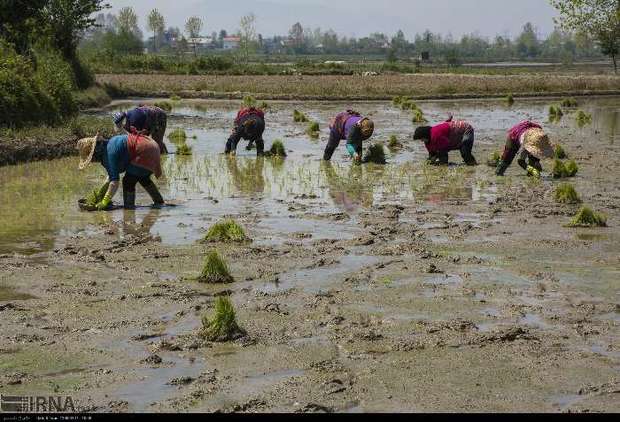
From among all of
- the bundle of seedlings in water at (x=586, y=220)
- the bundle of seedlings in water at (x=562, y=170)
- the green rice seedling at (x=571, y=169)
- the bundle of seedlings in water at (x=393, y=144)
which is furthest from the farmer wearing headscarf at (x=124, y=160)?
the bundle of seedlings in water at (x=393, y=144)

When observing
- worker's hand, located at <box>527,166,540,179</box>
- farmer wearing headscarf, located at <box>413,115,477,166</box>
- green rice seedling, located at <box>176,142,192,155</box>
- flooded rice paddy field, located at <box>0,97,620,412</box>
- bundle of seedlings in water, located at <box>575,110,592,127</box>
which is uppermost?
farmer wearing headscarf, located at <box>413,115,477,166</box>

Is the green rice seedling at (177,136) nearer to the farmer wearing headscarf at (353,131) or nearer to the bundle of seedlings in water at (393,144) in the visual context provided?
the bundle of seedlings in water at (393,144)

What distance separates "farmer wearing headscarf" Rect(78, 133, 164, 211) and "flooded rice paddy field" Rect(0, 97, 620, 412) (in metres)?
0.31

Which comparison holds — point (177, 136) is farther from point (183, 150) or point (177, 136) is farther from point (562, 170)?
point (562, 170)

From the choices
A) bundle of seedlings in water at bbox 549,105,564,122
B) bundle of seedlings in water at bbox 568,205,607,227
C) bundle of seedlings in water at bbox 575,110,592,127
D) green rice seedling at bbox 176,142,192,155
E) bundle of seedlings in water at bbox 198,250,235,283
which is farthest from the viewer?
bundle of seedlings in water at bbox 549,105,564,122

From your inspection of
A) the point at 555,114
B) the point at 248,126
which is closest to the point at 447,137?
the point at 248,126

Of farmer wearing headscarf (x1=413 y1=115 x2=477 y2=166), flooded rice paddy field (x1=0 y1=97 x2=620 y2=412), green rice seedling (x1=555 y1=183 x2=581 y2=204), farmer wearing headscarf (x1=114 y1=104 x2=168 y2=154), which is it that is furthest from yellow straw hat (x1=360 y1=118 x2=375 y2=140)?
green rice seedling (x1=555 y1=183 x2=581 y2=204)

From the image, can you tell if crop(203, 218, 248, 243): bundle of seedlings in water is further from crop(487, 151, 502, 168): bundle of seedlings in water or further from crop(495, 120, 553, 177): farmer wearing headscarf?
crop(487, 151, 502, 168): bundle of seedlings in water

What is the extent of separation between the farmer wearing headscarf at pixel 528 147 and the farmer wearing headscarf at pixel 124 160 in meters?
6.47

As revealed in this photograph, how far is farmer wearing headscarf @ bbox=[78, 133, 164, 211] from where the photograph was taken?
13.3 meters

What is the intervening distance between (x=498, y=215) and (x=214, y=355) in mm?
6822

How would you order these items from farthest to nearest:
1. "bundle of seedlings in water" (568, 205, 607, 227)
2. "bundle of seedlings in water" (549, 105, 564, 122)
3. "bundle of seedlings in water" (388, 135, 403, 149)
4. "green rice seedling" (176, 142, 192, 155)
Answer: "bundle of seedlings in water" (549, 105, 564, 122), "bundle of seedlings in water" (388, 135, 403, 149), "green rice seedling" (176, 142, 192, 155), "bundle of seedlings in water" (568, 205, 607, 227)

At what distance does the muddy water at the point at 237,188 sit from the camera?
1229 centimetres

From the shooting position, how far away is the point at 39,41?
33375mm
